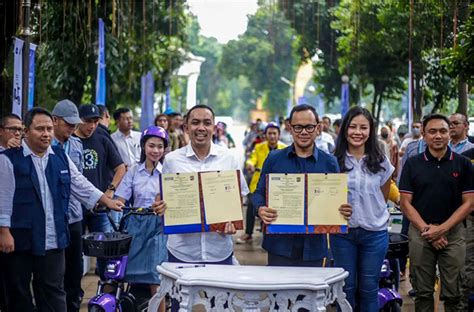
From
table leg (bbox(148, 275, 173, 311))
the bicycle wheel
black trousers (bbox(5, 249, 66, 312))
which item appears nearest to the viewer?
table leg (bbox(148, 275, 173, 311))

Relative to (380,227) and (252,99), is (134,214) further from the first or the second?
(252,99)

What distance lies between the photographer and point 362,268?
20.3 feet

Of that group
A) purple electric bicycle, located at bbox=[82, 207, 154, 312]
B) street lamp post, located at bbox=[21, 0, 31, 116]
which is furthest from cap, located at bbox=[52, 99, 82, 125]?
street lamp post, located at bbox=[21, 0, 31, 116]

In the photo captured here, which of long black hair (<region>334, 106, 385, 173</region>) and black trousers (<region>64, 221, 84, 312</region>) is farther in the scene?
black trousers (<region>64, 221, 84, 312</region>)

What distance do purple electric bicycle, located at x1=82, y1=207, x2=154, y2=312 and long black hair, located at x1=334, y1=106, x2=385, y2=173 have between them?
1.58 meters

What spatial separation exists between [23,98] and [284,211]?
5.44 metres

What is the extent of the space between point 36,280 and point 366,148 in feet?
8.38

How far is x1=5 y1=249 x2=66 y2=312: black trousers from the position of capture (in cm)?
626

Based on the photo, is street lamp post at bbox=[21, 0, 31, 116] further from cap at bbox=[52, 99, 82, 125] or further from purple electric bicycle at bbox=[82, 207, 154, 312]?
purple electric bicycle at bbox=[82, 207, 154, 312]

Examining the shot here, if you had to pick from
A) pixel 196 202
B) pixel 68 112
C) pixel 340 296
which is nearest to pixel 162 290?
pixel 196 202

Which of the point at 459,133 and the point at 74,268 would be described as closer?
the point at 74,268

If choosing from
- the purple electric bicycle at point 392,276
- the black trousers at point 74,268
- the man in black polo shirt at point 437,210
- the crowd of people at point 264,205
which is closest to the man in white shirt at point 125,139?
the black trousers at point 74,268

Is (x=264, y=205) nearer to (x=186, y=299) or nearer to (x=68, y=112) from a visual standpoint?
(x=186, y=299)

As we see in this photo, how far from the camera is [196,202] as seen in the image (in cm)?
571
